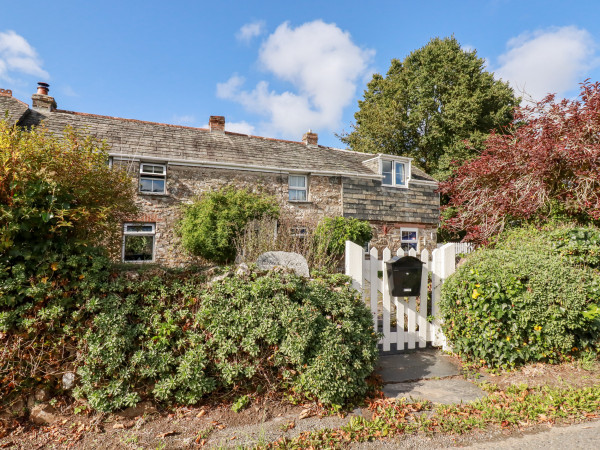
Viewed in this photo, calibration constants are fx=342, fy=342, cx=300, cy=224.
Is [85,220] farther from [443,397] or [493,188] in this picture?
[493,188]

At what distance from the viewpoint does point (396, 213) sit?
1805 cm

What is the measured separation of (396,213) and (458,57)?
1574 cm

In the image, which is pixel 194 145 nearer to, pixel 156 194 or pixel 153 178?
pixel 153 178

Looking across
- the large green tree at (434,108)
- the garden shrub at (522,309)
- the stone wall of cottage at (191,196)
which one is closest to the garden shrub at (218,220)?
the stone wall of cottage at (191,196)

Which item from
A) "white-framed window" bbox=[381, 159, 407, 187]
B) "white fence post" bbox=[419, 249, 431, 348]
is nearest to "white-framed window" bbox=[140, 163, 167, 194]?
"white-framed window" bbox=[381, 159, 407, 187]

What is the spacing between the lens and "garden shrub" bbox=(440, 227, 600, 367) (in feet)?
13.3

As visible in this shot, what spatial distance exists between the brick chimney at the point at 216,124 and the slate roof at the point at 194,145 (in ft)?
0.76

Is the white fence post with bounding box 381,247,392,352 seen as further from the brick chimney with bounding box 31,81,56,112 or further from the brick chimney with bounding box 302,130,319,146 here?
the brick chimney with bounding box 31,81,56,112

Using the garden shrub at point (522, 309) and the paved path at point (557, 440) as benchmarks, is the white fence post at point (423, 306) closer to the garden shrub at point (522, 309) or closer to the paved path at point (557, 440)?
the garden shrub at point (522, 309)

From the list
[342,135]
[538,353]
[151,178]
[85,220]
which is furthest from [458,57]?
[85,220]

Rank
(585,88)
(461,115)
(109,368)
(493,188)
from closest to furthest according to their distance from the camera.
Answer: (109,368)
(585,88)
(493,188)
(461,115)

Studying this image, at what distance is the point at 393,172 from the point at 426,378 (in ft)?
50.5

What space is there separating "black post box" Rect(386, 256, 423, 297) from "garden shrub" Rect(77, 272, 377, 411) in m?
1.18

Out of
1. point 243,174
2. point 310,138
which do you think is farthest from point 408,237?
point 243,174
